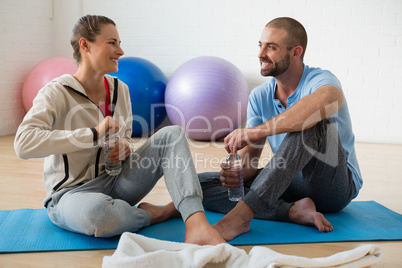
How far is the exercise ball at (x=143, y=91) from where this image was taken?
172 inches

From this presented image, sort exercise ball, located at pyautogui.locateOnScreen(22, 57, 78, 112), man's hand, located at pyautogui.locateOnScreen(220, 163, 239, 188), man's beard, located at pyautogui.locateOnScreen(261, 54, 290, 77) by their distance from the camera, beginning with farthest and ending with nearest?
exercise ball, located at pyautogui.locateOnScreen(22, 57, 78, 112) < man's beard, located at pyautogui.locateOnScreen(261, 54, 290, 77) < man's hand, located at pyautogui.locateOnScreen(220, 163, 239, 188)

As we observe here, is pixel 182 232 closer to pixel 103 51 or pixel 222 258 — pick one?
pixel 222 258

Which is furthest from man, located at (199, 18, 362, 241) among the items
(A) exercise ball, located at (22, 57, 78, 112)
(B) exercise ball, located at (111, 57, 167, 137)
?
(A) exercise ball, located at (22, 57, 78, 112)

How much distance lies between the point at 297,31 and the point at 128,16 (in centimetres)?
325

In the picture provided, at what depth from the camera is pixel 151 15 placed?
498cm

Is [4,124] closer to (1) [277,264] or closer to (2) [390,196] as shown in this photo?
(2) [390,196]

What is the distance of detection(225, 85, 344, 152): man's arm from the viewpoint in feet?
5.94

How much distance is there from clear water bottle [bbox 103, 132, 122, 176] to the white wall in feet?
9.99

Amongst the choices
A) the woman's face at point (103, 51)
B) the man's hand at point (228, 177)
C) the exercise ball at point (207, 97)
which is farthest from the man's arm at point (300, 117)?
the exercise ball at point (207, 97)

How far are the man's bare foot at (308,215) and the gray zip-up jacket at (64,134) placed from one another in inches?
32.2

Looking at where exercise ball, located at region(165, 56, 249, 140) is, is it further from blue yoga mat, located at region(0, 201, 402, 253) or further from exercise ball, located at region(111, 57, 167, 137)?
blue yoga mat, located at region(0, 201, 402, 253)

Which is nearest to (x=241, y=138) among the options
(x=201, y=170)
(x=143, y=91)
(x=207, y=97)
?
(x=201, y=170)

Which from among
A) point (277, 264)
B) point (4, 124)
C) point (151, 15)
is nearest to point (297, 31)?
point (277, 264)

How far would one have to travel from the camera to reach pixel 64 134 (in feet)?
5.51
